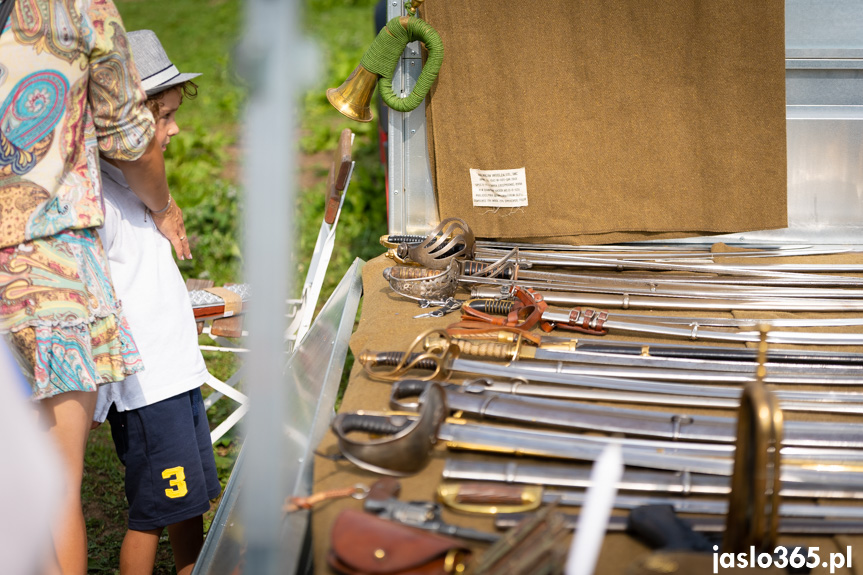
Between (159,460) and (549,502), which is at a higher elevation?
(549,502)

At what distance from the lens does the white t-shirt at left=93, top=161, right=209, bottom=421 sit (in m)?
2.15

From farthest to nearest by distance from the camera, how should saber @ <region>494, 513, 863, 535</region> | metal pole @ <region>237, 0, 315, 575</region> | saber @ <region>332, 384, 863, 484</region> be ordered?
saber @ <region>332, 384, 863, 484</region> → saber @ <region>494, 513, 863, 535</region> → metal pole @ <region>237, 0, 315, 575</region>

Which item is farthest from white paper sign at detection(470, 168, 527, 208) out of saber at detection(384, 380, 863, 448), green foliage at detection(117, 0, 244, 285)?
saber at detection(384, 380, 863, 448)

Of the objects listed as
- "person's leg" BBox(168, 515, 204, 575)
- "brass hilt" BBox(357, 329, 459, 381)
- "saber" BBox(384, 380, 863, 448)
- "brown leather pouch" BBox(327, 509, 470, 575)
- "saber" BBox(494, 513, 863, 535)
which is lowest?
"person's leg" BBox(168, 515, 204, 575)

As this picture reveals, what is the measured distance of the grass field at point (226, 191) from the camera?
10.3 feet

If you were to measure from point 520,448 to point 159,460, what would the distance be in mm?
1221

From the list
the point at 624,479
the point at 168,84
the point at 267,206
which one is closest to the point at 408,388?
the point at 624,479

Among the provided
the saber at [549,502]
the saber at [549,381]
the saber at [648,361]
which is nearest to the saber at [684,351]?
the saber at [648,361]

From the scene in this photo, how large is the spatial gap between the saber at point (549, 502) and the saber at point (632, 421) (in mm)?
209

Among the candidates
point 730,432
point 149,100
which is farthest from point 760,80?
point 149,100

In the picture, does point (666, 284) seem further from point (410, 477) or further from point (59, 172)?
point (59, 172)

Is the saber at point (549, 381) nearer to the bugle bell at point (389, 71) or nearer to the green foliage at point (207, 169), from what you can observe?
the green foliage at point (207, 169)

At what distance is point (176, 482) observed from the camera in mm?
2297

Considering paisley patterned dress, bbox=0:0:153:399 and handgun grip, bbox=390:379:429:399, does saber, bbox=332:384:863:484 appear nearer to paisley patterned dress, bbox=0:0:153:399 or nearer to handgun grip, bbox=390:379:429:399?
handgun grip, bbox=390:379:429:399
